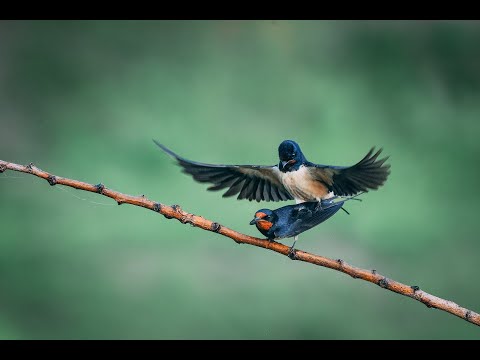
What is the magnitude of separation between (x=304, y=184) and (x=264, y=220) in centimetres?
25

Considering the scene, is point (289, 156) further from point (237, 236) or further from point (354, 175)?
point (237, 236)

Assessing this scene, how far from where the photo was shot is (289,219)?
54.4 inches

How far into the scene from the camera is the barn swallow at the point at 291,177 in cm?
149

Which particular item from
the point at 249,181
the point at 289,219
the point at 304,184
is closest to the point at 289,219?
the point at 289,219

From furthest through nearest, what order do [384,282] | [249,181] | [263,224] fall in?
[249,181], [263,224], [384,282]

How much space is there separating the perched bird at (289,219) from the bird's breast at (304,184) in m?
0.12

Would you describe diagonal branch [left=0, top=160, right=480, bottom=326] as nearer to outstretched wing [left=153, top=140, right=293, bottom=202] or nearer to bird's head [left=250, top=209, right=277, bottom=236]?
bird's head [left=250, top=209, right=277, bottom=236]

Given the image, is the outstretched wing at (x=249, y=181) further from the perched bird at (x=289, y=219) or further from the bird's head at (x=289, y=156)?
the perched bird at (x=289, y=219)

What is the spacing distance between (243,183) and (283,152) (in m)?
0.22

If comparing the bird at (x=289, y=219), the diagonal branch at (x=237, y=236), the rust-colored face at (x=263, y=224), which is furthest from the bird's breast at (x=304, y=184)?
the diagonal branch at (x=237, y=236)

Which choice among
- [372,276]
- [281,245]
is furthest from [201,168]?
[372,276]

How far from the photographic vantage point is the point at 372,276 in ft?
3.88

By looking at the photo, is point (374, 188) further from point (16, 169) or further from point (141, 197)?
point (16, 169)

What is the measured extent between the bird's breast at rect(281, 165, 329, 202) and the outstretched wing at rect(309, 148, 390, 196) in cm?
2
